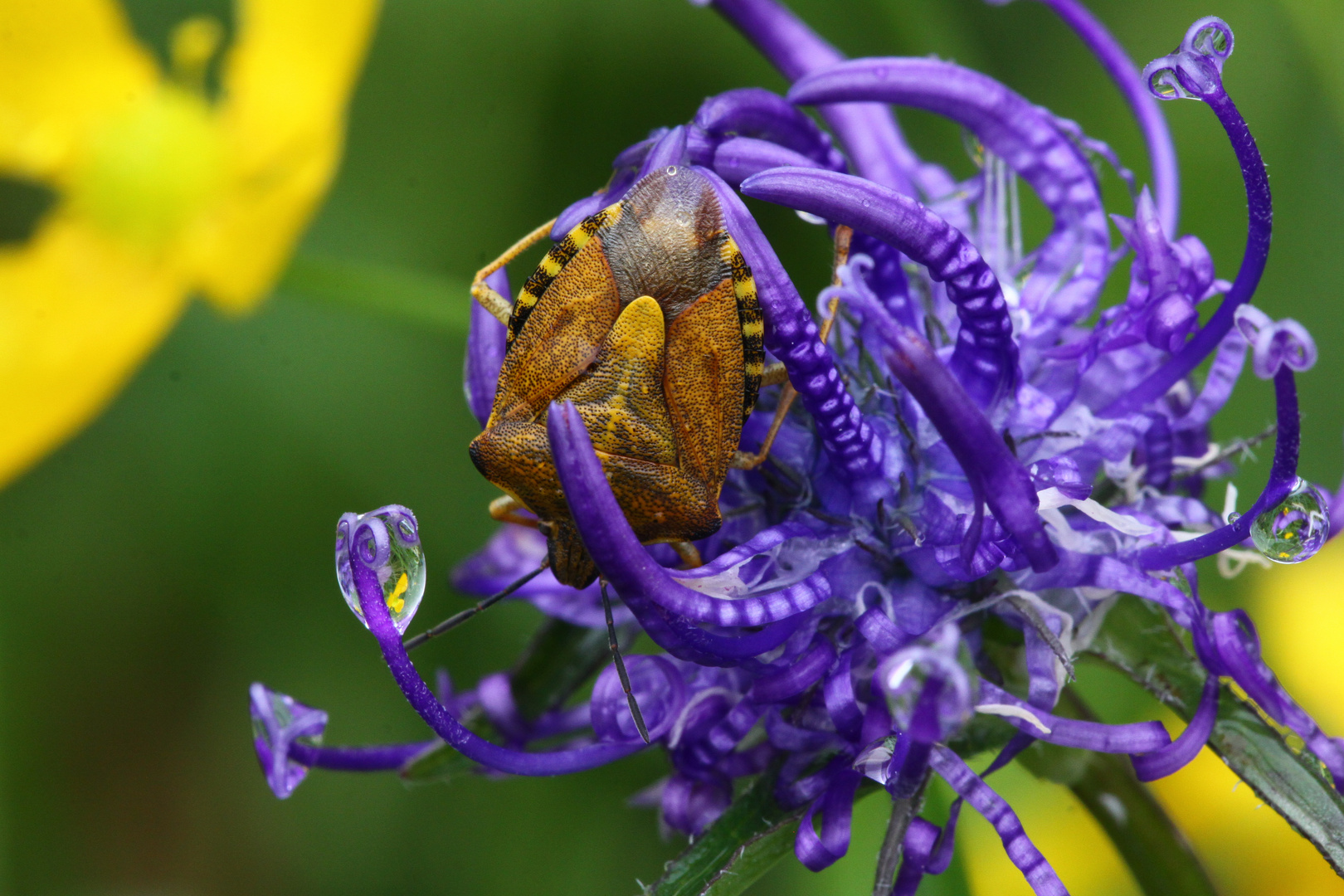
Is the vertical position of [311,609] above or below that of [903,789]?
below

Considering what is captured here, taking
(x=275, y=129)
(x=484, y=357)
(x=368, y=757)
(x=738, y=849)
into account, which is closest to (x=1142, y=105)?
(x=484, y=357)

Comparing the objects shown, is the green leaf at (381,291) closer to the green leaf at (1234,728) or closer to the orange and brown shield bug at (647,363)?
the orange and brown shield bug at (647,363)

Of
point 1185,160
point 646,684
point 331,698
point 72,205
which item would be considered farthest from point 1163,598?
point 72,205

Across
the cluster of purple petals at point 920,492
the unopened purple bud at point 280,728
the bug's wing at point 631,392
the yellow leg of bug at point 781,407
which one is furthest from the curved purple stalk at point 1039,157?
the unopened purple bud at point 280,728

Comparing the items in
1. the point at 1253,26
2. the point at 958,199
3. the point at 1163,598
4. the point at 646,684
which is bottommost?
the point at 646,684

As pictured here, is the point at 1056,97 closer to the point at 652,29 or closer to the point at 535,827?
the point at 652,29

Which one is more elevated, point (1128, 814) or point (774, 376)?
point (774, 376)

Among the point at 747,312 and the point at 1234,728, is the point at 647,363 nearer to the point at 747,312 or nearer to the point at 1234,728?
the point at 747,312
